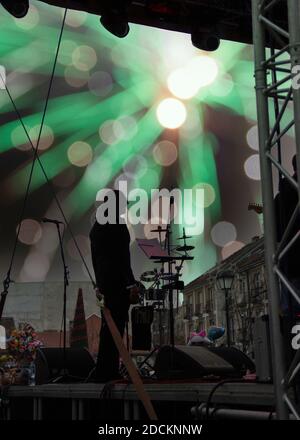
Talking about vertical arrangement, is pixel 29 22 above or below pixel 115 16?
above

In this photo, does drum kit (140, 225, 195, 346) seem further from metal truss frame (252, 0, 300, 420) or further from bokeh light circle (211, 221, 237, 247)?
metal truss frame (252, 0, 300, 420)

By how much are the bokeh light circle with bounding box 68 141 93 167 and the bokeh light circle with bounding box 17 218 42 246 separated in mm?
1647

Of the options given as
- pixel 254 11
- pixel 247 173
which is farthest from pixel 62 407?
pixel 247 173

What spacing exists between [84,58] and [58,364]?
24.7ft

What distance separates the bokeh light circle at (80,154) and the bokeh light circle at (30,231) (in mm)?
1647

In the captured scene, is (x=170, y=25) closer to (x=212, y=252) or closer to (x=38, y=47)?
(x=38, y=47)

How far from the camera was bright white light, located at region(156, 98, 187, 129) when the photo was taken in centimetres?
1195

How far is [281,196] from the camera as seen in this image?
10.7ft

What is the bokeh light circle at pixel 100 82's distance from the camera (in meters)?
11.7

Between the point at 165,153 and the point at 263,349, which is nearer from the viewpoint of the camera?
the point at 263,349

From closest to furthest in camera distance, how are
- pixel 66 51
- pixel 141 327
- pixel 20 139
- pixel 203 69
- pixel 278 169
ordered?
pixel 278 169 < pixel 141 327 < pixel 66 51 < pixel 203 69 < pixel 20 139

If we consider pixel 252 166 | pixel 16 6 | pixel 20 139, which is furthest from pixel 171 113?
pixel 16 6

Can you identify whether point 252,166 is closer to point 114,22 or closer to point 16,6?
point 114,22

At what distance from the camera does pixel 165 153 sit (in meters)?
12.3
